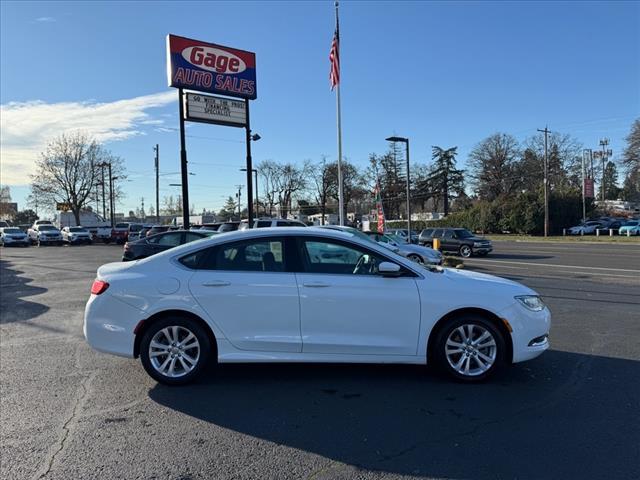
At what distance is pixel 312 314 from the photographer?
4.80 m

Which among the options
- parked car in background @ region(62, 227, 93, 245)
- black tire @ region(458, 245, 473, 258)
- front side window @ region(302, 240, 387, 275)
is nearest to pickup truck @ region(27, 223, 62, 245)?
parked car in background @ region(62, 227, 93, 245)

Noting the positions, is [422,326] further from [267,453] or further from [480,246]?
[480,246]

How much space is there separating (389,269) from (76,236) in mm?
44570

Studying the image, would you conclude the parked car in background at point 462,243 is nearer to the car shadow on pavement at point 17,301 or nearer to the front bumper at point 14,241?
the car shadow on pavement at point 17,301

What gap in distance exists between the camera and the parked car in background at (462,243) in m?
25.5

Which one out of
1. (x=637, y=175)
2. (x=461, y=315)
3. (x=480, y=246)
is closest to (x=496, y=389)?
(x=461, y=315)

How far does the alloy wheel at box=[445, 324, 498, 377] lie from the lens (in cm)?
489

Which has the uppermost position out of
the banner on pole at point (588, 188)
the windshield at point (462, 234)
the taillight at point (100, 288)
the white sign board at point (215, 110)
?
the white sign board at point (215, 110)

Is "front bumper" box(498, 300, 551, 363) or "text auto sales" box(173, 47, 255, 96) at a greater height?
"text auto sales" box(173, 47, 255, 96)

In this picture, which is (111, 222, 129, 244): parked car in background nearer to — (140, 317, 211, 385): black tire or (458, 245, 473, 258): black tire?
(458, 245, 473, 258): black tire

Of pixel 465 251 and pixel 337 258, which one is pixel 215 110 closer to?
pixel 465 251

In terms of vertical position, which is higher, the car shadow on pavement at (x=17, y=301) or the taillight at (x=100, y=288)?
the taillight at (x=100, y=288)

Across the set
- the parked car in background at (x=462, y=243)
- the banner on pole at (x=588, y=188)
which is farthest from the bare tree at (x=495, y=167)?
the parked car in background at (x=462, y=243)

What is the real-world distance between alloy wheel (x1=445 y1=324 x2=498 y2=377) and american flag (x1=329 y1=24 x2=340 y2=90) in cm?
1824
